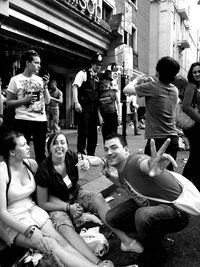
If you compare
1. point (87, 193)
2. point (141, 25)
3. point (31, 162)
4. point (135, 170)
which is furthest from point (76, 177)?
point (141, 25)

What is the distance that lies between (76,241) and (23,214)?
Result: 1.63 ft

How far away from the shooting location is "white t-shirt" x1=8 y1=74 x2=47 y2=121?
358cm

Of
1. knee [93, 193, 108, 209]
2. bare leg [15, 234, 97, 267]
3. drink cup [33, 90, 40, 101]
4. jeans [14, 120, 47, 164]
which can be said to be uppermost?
drink cup [33, 90, 40, 101]

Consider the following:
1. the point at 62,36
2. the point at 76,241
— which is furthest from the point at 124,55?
the point at 76,241

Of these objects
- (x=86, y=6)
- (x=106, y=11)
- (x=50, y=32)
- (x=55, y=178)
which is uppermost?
(x=106, y=11)

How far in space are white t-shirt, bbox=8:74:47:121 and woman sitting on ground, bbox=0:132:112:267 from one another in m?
0.97

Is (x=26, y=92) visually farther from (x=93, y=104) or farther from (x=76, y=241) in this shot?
(x=76, y=241)

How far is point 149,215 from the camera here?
2.25m

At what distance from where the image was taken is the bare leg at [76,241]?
2.24 metres

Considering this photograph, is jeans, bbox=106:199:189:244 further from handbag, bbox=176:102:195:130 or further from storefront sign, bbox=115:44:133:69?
storefront sign, bbox=115:44:133:69

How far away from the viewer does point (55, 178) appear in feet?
8.96

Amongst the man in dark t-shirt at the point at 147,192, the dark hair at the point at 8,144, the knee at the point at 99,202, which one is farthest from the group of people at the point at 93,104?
the man in dark t-shirt at the point at 147,192

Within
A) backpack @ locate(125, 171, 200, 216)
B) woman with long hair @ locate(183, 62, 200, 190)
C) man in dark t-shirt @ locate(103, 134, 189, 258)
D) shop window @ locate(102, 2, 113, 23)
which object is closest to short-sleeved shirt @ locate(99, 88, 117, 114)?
woman with long hair @ locate(183, 62, 200, 190)

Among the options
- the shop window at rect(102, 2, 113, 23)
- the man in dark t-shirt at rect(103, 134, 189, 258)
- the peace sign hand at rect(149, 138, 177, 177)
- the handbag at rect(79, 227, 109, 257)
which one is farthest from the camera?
the shop window at rect(102, 2, 113, 23)
